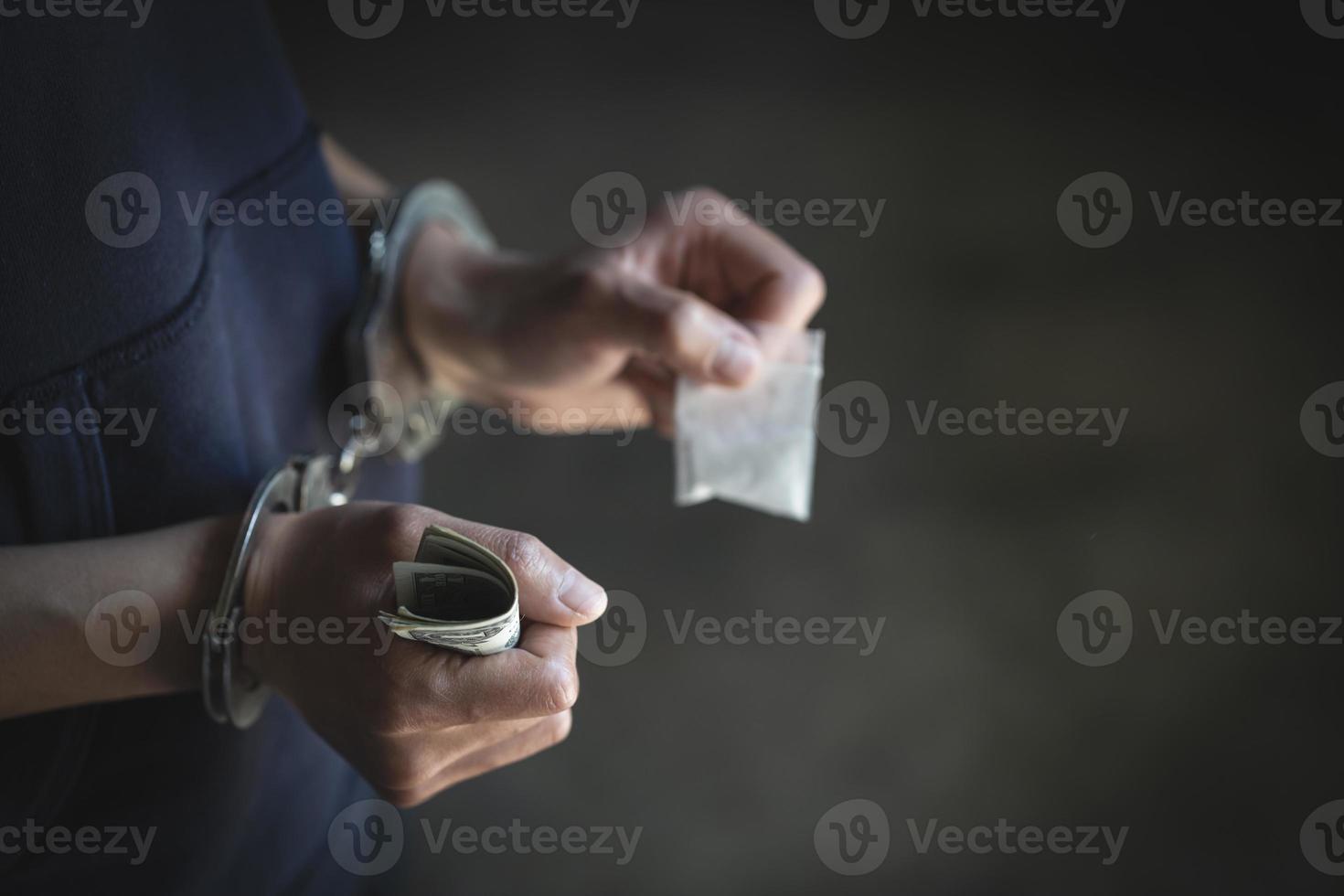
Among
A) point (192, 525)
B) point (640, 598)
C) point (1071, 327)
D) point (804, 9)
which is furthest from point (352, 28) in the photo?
point (192, 525)

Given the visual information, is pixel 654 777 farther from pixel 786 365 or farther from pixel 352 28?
pixel 352 28

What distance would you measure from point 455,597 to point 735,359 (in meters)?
0.35

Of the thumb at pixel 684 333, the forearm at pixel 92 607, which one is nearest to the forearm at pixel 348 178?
the thumb at pixel 684 333

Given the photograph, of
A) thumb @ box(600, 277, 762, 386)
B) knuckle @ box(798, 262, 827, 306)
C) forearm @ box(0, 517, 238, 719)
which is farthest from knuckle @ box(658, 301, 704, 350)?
forearm @ box(0, 517, 238, 719)

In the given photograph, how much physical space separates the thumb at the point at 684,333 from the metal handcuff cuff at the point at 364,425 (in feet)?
0.59

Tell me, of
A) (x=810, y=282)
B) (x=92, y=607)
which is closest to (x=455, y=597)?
(x=92, y=607)

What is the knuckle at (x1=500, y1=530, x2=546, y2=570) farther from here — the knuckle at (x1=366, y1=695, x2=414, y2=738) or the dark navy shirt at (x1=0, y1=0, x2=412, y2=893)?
the dark navy shirt at (x1=0, y1=0, x2=412, y2=893)

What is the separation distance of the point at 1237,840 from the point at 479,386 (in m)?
0.74

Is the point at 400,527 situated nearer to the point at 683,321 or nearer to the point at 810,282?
the point at 683,321

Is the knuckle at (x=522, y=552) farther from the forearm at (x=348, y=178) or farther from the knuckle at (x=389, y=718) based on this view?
the forearm at (x=348, y=178)

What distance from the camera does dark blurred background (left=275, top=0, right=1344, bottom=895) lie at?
3.11 feet

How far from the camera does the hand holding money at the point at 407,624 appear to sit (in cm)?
40

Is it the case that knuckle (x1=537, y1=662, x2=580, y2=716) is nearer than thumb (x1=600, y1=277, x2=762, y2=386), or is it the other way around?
knuckle (x1=537, y1=662, x2=580, y2=716)

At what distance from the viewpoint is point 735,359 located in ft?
2.32
